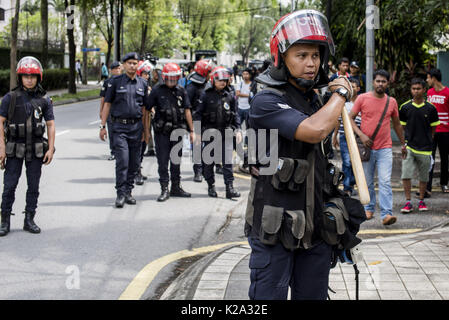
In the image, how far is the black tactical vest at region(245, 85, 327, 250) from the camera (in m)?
3.07

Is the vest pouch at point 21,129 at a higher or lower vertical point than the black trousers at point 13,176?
higher

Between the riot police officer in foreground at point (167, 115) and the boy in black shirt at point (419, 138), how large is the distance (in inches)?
122

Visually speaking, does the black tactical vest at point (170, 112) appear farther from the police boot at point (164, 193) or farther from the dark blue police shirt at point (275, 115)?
the dark blue police shirt at point (275, 115)

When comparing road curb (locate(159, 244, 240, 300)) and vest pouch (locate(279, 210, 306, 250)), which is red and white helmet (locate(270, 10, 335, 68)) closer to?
vest pouch (locate(279, 210, 306, 250))

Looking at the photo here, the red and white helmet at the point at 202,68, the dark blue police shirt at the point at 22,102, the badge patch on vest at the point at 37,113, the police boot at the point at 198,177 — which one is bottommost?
the police boot at the point at 198,177

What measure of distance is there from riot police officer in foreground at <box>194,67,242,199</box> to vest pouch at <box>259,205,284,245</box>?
21.2 ft

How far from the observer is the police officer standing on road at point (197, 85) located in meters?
10.5

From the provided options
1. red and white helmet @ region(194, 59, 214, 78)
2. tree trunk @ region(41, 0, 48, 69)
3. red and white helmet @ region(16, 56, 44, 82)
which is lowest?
red and white helmet @ region(16, 56, 44, 82)

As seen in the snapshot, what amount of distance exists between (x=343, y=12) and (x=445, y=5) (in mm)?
10948

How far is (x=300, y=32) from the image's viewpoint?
10.2ft

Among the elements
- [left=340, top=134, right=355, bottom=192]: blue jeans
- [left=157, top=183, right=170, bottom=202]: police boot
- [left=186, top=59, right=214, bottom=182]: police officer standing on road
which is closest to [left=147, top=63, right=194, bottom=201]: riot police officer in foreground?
[left=157, top=183, right=170, bottom=202]: police boot

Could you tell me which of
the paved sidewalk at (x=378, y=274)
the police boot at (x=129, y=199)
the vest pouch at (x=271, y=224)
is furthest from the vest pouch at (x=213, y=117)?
the vest pouch at (x=271, y=224)

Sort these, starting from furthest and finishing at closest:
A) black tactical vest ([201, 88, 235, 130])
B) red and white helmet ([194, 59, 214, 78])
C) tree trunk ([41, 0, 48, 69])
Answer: tree trunk ([41, 0, 48, 69]) → red and white helmet ([194, 59, 214, 78]) → black tactical vest ([201, 88, 235, 130])

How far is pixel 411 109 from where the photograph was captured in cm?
884
